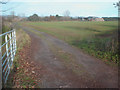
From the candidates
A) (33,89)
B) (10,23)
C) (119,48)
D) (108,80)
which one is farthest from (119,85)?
(10,23)

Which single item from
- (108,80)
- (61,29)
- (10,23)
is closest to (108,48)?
(108,80)

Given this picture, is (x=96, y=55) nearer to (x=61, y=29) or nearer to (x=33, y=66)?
(x=33, y=66)

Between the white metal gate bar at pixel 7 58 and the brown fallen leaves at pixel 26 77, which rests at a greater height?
the white metal gate bar at pixel 7 58

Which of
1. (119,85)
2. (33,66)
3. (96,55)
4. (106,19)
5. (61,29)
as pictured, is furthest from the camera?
(61,29)

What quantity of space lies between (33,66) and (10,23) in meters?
9.81

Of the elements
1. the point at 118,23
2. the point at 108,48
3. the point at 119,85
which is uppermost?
the point at 118,23

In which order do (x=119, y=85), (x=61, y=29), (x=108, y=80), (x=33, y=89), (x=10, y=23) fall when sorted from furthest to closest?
(x=61, y=29)
(x=10, y=23)
(x=108, y=80)
(x=119, y=85)
(x=33, y=89)

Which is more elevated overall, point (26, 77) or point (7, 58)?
point (7, 58)

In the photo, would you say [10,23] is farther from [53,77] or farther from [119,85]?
[119,85]

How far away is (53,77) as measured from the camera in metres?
4.54

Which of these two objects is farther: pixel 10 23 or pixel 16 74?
pixel 10 23

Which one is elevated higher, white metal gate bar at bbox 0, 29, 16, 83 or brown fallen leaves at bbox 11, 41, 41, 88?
white metal gate bar at bbox 0, 29, 16, 83

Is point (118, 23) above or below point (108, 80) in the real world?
above

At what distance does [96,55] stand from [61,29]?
1403 centimetres
